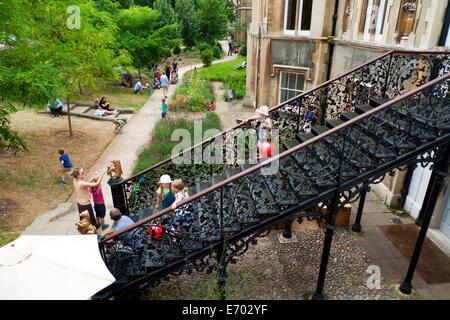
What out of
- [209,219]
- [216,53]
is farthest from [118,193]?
[216,53]

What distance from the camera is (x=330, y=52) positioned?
495 inches

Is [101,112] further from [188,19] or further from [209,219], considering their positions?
[188,19]

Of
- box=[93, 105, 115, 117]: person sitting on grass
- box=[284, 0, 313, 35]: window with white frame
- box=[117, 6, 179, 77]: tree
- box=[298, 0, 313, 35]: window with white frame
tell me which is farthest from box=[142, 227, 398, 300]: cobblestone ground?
box=[117, 6, 179, 77]: tree

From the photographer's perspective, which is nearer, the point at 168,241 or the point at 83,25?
the point at 168,241

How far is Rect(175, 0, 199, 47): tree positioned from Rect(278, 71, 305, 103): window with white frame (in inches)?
1269

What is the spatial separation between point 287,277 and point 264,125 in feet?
10.8

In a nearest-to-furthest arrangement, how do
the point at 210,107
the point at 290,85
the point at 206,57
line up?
the point at 290,85 → the point at 210,107 → the point at 206,57

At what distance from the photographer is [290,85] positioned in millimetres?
15000

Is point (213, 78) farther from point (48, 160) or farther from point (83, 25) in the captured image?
point (48, 160)

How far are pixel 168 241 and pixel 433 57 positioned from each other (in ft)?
19.4

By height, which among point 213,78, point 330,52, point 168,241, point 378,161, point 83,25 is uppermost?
point 83,25

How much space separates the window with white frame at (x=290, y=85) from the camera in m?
14.5
